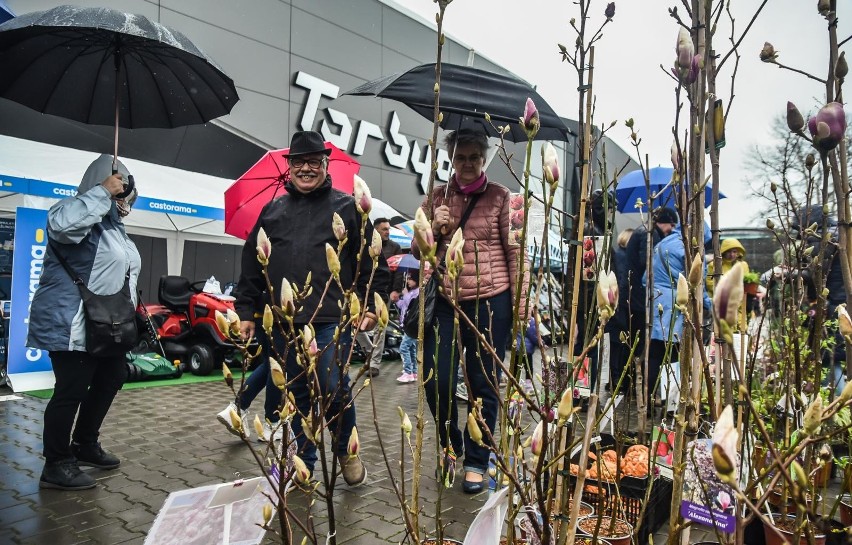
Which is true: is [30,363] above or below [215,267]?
below

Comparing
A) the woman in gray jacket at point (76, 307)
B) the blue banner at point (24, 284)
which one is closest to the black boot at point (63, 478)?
the woman in gray jacket at point (76, 307)

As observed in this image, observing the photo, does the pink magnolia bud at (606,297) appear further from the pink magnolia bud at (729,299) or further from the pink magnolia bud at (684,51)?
the pink magnolia bud at (684,51)

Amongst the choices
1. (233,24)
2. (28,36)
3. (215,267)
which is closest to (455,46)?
(233,24)

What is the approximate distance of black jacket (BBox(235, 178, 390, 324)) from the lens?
3092 millimetres

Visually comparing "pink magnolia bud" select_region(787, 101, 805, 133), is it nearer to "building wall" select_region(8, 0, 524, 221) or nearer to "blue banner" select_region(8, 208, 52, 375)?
"blue banner" select_region(8, 208, 52, 375)

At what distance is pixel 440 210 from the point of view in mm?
2330

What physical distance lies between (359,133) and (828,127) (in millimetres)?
13736

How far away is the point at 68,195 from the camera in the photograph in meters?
7.11

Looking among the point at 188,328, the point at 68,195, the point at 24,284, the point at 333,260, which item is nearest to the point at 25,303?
the point at 24,284

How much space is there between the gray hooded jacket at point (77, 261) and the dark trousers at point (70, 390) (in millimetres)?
131

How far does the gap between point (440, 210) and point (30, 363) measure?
18.8 ft

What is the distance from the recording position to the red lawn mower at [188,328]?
303 inches

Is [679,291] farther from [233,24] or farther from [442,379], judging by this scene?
[233,24]

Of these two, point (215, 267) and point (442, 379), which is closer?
point (442, 379)
